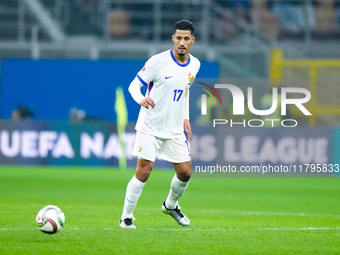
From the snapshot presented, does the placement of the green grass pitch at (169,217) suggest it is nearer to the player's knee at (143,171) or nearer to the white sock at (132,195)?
the white sock at (132,195)

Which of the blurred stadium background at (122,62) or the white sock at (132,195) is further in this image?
the blurred stadium background at (122,62)

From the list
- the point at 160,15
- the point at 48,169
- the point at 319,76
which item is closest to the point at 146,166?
the point at 48,169

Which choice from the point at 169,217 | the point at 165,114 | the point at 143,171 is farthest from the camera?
the point at 169,217

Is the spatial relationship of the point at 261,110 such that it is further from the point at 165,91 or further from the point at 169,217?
the point at 165,91

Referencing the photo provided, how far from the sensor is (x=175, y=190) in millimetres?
8078

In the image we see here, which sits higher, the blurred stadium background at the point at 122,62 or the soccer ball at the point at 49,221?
the soccer ball at the point at 49,221

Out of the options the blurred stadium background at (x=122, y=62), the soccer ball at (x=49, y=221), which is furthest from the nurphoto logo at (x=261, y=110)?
the soccer ball at (x=49, y=221)

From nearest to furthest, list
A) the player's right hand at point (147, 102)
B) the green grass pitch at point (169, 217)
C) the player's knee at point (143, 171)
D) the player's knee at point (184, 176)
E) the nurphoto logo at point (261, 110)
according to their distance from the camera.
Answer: the green grass pitch at point (169, 217), the player's right hand at point (147, 102), the player's knee at point (143, 171), the player's knee at point (184, 176), the nurphoto logo at point (261, 110)

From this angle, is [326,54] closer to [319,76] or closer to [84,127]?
[319,76]

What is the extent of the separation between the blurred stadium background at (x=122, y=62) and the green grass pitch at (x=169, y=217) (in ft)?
4.24

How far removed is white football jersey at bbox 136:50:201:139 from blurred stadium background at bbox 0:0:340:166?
10283mm

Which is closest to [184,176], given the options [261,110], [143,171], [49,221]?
[143,171]

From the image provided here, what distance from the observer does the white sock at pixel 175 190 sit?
8039mm

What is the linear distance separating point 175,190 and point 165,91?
1.06 m
